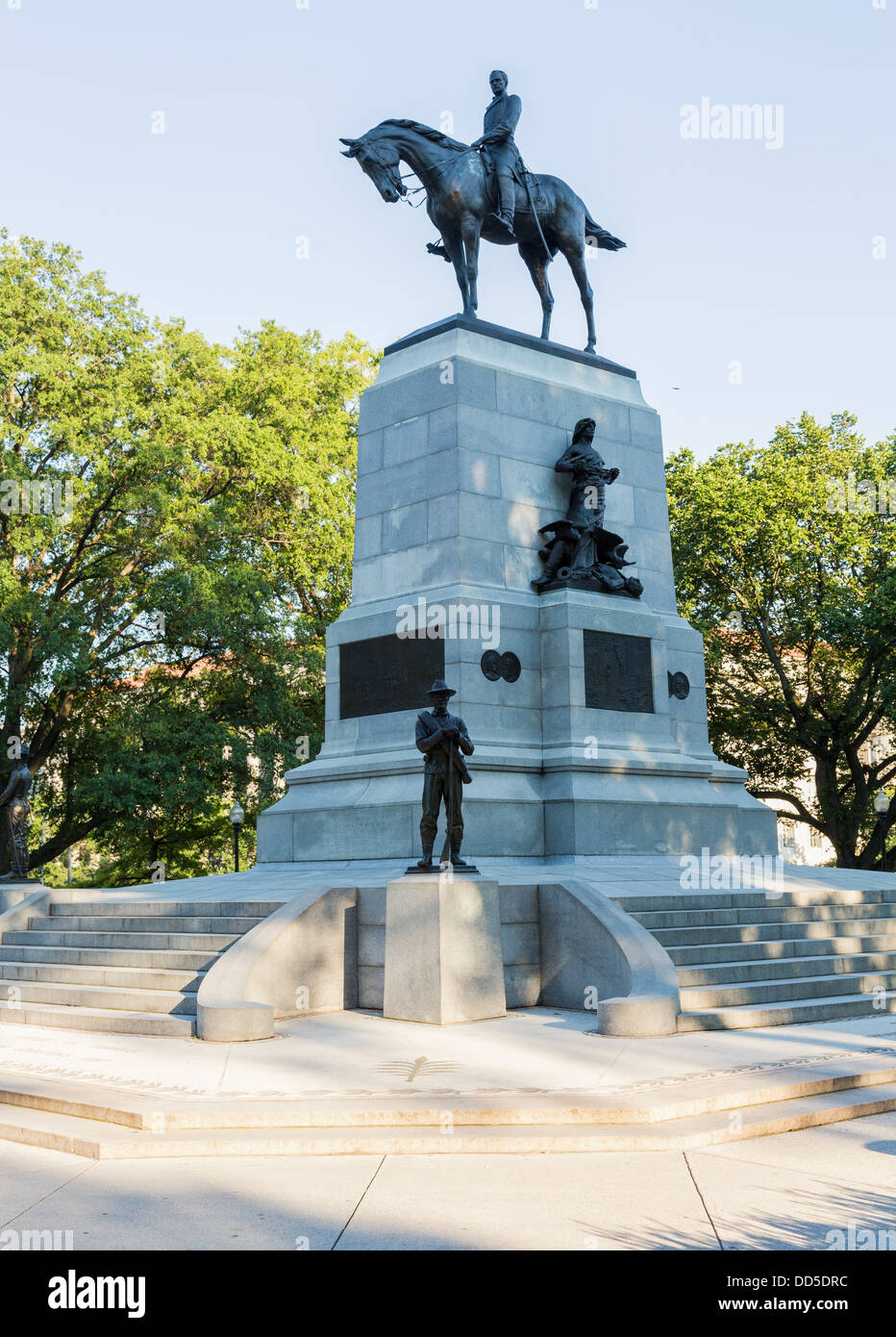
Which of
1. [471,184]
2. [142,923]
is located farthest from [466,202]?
[142,923]

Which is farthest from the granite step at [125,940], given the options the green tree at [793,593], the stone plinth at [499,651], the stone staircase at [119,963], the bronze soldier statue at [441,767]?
the green tree at [793,593]

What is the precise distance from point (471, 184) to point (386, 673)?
299 inches

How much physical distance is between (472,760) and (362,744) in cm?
219

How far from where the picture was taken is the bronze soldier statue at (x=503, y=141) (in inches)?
786

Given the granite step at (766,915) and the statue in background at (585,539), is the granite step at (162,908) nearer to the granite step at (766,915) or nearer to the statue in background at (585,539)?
the granite step at (766,915)

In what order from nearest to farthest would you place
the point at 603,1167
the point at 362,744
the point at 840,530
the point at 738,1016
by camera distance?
the point at 603,1167
the point at 738,1016
the point at 362,744
the point at 840,530

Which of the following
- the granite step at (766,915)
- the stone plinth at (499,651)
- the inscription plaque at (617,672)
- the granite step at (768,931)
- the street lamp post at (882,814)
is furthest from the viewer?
the street lamp post at (882,814)

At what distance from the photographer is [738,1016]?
12.6m

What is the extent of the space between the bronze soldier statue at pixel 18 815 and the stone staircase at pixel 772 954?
9808mm

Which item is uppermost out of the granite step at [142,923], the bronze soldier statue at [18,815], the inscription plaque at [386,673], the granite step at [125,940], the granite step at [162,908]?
the inscription plaque at [386,673]

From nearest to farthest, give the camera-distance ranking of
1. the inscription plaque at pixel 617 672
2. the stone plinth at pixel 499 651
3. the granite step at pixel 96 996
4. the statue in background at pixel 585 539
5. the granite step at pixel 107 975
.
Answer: the granite step at pixel 96 996 < the granite step at pixel 107 975 < the stone plinth at pixel 499 651 < the inscription plaque at pixel 617 672 < the statue in background at pixel 585 539

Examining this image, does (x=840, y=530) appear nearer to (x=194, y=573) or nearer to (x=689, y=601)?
(x=689, y=601)

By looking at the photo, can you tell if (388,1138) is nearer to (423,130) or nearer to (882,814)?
(423,130)

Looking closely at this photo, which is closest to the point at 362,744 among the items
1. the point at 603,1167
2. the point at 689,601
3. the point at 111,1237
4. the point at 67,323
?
the point at 603,1167
